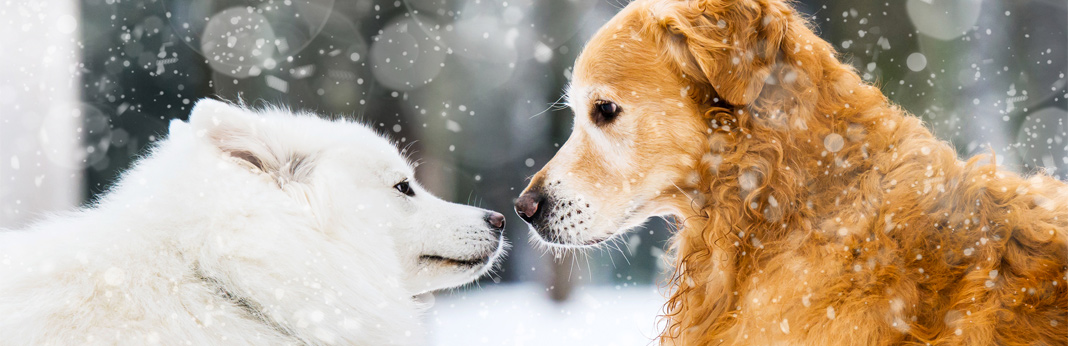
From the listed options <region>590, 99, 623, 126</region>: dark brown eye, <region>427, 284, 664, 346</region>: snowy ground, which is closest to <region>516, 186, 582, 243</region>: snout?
<region>590, 99, 623, 126</region>: dark brown eye

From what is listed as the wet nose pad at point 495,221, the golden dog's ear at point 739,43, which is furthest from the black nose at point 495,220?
the golden dog's ear at point 739,43

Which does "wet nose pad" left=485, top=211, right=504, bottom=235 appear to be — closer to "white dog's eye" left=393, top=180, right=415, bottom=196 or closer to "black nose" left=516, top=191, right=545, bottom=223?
"black nose" left=516, top=191, right=545, bottom=223

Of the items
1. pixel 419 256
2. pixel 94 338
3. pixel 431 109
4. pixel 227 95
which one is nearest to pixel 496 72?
pixel 431 109

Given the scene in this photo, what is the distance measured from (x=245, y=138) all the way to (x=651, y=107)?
69cm

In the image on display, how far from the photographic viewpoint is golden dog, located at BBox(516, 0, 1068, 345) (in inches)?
31.2

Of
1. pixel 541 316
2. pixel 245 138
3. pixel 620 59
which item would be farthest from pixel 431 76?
pixel 245 138

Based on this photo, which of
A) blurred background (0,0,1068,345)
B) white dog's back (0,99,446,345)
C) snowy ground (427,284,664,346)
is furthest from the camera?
snowy ground (427,284,664,346)

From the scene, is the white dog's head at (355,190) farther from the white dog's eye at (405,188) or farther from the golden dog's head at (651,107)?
the golden dog's head at (651,107)

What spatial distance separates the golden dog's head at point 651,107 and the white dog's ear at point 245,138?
456 millimetres

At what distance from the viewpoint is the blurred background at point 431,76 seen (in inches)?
62.3

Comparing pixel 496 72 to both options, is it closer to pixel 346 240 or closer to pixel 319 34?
pixel 319 34

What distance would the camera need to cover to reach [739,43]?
92 centimetres

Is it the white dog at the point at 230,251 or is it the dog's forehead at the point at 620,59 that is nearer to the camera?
the white dog at the point at 230,251

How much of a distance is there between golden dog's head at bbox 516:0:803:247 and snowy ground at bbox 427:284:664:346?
757mm
